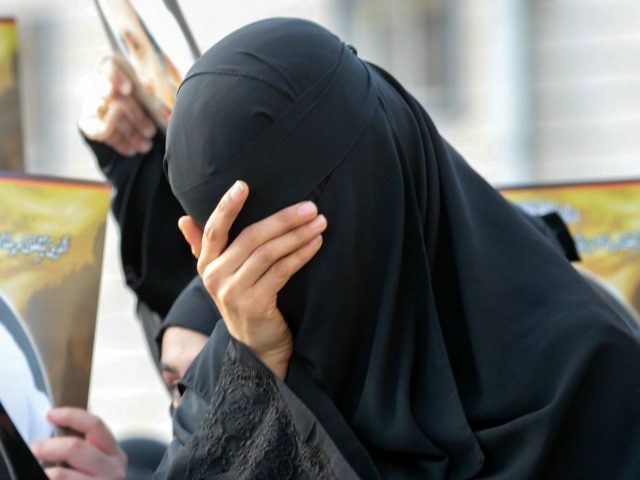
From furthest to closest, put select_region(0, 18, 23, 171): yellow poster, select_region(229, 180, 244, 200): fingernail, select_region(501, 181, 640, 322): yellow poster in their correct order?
select_region(501, 181, 640, 322): yellow poster → select_region(0, 18, 23, 171): yellow poster → select_region(229, 180, 244, 200): fingernail

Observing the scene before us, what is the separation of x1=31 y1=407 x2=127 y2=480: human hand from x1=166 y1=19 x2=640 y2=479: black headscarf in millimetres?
372

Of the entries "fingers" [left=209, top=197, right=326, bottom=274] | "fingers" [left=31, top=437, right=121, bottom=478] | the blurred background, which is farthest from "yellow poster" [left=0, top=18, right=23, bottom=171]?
the blurred background

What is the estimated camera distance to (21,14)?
6402 mm

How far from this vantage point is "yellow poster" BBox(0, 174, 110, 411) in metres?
1.89

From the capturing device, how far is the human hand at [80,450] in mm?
1919

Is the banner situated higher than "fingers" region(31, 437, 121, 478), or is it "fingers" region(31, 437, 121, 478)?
the banner

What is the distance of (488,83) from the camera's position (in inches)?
201

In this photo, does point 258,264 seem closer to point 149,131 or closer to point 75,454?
point 75,454

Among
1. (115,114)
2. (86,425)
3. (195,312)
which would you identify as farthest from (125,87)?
(86,425)

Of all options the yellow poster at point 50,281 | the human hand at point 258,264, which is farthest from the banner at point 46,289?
the human hand at point 258,264

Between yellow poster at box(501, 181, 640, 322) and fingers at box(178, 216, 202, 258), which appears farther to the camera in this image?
yellow poster at box(501, 181, 640, 322)

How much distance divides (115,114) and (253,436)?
34.9 inches

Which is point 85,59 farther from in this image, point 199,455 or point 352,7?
point 199,455

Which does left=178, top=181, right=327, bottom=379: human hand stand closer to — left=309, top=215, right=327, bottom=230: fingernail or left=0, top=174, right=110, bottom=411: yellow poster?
left=309, top=215, right=327, bottom=230: fingernail
